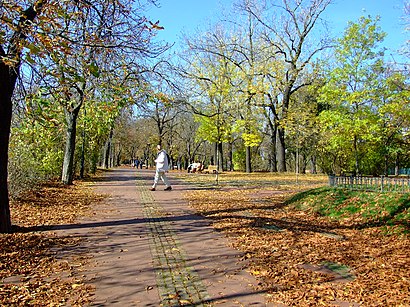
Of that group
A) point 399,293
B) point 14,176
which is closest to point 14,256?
point 399,293

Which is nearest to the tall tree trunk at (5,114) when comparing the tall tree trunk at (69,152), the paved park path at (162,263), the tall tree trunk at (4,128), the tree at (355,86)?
the tall tree trunk at (4,128)

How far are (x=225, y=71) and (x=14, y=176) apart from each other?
20332mm

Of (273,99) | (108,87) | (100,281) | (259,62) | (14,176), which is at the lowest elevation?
(100,281)

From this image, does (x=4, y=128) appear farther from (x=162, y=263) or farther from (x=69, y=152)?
(x=69, y=152)

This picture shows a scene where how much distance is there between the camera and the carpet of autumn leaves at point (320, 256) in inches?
171

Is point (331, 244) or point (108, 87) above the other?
point (108, 87)

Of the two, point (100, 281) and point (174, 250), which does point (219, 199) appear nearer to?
point (174, 250)

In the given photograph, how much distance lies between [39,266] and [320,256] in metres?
4.23

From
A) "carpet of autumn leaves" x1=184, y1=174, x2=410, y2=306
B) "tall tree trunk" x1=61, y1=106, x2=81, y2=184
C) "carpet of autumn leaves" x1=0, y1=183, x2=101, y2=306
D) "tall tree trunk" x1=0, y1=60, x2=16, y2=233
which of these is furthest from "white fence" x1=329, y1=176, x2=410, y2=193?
"tall tree trunk" x1=61, y1=106, x2=81, y2=184

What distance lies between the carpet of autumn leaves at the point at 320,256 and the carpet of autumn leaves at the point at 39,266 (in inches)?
93.4

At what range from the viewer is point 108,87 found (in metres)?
8.27

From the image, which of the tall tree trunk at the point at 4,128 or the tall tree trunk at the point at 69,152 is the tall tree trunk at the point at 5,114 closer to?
the tall tree trunk at the point at 4,128

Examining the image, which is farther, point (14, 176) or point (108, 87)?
point (14, 176)

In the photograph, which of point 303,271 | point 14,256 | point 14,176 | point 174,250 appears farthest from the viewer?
point 14,176
